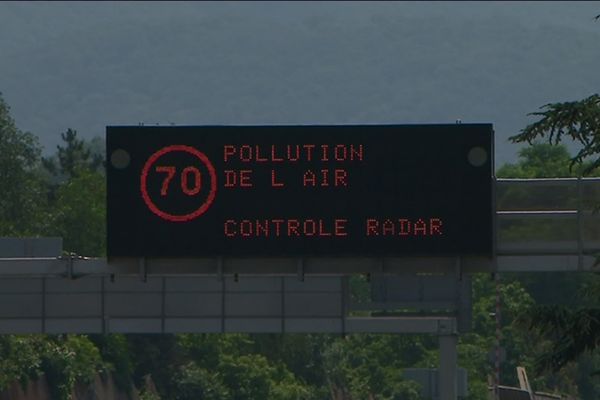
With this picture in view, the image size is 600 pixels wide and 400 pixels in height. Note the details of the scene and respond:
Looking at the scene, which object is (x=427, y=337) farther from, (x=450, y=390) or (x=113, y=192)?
(x=113, y=192)

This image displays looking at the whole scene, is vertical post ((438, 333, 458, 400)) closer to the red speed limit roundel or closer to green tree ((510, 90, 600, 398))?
the red speed limit roundel

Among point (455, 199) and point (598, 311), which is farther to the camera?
point (455, 199)

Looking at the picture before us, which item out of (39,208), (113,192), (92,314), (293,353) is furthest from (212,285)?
(39,208)

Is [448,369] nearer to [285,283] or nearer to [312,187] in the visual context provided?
[285,283]

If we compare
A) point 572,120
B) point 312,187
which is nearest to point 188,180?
point 312,187

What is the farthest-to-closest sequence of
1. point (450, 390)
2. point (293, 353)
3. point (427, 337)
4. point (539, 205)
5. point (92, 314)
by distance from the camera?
point (427, 337), point (293, 353), point (450, 390), point (92, 314), point (539, 205)
